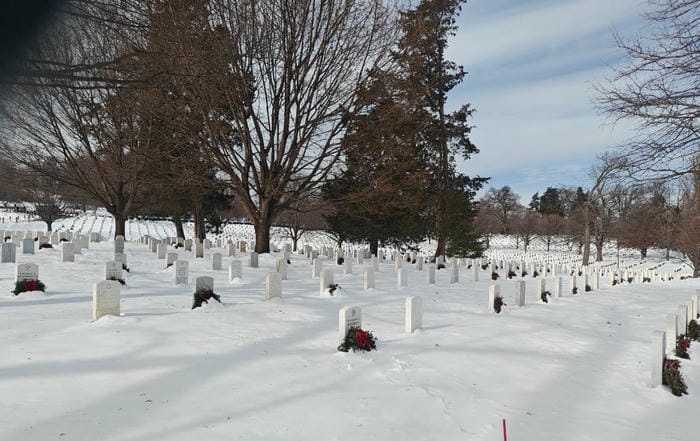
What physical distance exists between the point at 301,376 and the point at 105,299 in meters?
3.43

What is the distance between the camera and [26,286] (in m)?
8.11

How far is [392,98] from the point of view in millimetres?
17578

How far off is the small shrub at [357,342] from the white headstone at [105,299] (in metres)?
3.43

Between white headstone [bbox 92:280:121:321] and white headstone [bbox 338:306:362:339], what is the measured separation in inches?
131

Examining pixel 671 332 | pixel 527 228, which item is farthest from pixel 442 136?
pixel 527 228

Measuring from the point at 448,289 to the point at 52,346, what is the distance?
1094cm

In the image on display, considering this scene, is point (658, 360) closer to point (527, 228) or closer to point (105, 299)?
point (105, 299)

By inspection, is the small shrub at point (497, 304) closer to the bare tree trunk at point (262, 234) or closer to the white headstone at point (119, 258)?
the bare tree trunk at point (262, 234)

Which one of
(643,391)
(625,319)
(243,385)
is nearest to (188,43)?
(243,385)

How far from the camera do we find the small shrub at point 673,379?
577cm

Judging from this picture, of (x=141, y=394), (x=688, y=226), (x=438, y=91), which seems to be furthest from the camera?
(x=688, y=226)

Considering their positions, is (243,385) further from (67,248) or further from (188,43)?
(67,248)

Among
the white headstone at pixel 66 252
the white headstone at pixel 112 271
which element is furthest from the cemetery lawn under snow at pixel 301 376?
the white headstone at pixel 66 252

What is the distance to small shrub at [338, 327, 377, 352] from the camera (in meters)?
6.13
